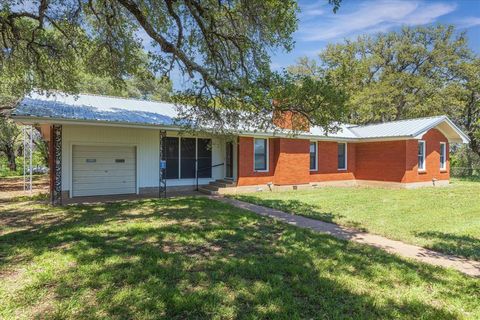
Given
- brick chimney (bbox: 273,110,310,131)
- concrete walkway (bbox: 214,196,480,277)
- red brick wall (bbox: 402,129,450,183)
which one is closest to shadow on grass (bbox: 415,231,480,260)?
concrete walkway (bbox: 214,196,480,277)

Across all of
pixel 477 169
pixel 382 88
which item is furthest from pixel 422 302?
pixel 477 169

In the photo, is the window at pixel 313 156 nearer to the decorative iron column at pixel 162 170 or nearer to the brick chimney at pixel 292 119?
Result: the brick chimney at pixel 292 119

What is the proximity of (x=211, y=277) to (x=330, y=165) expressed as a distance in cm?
1483

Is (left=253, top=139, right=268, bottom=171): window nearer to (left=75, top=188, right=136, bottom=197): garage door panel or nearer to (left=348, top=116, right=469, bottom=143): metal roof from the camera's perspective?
(left=75, top=188, right=136, bottom=197): garage door panel

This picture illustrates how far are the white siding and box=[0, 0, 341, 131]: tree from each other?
207cm

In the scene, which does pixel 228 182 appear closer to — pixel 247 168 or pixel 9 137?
pixel 247 168

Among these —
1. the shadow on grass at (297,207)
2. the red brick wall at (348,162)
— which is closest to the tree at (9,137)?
the red brick wall at (348,162)

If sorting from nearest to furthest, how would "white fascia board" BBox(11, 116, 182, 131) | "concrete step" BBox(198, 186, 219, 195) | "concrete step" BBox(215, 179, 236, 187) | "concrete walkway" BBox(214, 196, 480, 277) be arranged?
"concrete walkway" BBox(214, 196, 480, 277)
"white fascia board" BBox(11, 116, 182, 131)
"concrete step" BBox(198, 186, 219, 195)
"concrete step" BBox(215, 179, 236, 187)

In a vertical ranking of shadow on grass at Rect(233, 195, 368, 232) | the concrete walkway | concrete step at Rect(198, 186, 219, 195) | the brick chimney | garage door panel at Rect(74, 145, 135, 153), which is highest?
the brick chimney

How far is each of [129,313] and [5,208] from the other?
29.7ft

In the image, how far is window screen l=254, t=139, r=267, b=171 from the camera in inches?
596

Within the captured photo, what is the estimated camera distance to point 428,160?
17.9 metres

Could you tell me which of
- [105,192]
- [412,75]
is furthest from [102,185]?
[412,75]

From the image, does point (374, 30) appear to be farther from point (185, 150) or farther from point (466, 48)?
point (185, 150)
